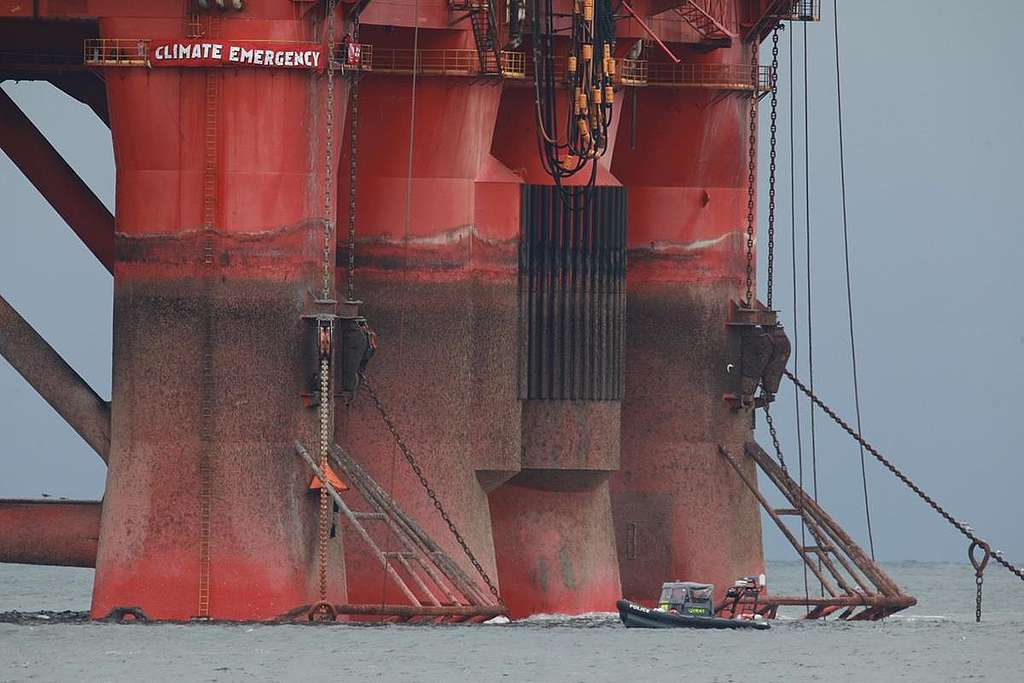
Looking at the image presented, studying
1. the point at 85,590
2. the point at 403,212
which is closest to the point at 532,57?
the point at 403,212

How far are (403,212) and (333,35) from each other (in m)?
6.10

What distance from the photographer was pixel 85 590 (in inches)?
5335

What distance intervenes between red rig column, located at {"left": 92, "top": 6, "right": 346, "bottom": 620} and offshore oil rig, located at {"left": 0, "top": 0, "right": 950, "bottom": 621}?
0.20ft

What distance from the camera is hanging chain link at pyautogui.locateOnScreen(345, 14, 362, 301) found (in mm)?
83500

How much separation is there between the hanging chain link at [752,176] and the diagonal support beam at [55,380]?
18.5 metres

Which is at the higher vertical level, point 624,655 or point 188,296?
point 188,296

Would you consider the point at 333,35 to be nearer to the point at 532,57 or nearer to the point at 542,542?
the point at 532,57

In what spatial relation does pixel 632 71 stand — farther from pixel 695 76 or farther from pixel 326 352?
pixel 326 352

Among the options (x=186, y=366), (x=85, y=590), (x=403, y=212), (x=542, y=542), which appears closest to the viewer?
(x=186, y=366)

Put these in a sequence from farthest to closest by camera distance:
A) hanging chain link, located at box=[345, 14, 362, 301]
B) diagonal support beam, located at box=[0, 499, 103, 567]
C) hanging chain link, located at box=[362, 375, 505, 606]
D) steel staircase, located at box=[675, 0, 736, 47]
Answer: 1. steel staircase, located at box=[675, 0, 736, 47]
2. hanging chain link, located at box=[362, 375, 505, 606]
3. diagonal support beam, located at box=[0, 499, 103, 567]
4. hanging chain link, located at box=[345, 14, 362, 301]

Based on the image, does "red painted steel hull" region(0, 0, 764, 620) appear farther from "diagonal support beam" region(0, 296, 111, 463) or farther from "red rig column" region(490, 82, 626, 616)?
"diagonal support beam" region(0, 296, 111, 463)

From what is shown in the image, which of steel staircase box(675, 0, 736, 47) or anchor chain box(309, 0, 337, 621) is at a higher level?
steel staircase box(675, 0, 736, 47)

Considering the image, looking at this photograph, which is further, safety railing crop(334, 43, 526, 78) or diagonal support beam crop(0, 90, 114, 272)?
diagonal support beam crop(0, 90, 114, 272)

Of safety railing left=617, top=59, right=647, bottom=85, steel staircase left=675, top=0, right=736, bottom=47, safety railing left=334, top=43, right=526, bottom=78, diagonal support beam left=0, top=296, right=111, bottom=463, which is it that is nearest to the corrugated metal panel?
safety railing left=617, top=59, right=647, bottom=85
